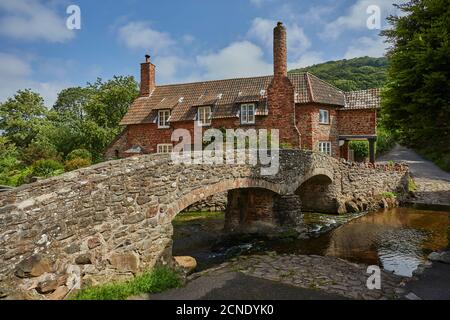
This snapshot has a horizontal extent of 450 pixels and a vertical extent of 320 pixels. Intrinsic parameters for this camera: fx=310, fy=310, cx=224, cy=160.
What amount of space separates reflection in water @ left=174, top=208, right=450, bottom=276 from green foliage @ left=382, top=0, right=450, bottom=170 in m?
4.10

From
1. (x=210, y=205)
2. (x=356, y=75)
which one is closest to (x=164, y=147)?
(x=210, y=205)

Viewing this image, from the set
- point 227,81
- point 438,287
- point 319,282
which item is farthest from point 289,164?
point 227,81

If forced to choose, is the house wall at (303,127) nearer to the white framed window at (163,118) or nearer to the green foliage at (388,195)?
the white framed window at (163,118)

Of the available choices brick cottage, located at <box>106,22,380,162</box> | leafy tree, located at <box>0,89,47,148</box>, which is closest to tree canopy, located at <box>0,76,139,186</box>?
leafy tree, located at <box>0,89,47,148</box>

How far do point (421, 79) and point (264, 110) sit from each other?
48.4ft

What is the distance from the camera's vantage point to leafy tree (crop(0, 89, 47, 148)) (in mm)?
37062

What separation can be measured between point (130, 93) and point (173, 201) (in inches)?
1123

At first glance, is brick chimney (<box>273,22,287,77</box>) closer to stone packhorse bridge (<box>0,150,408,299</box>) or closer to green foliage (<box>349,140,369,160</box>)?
stone packhorse bridge (<box>0,150,408,299</box>)

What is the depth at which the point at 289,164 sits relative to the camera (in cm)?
1370

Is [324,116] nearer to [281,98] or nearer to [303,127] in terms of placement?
[303,127]

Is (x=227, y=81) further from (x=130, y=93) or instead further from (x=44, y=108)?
(x=44, y=108)

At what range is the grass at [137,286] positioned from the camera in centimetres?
612

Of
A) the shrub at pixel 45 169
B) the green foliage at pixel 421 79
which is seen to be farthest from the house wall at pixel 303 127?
the green foliage at pixel 421 79

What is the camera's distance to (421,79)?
854 cm
